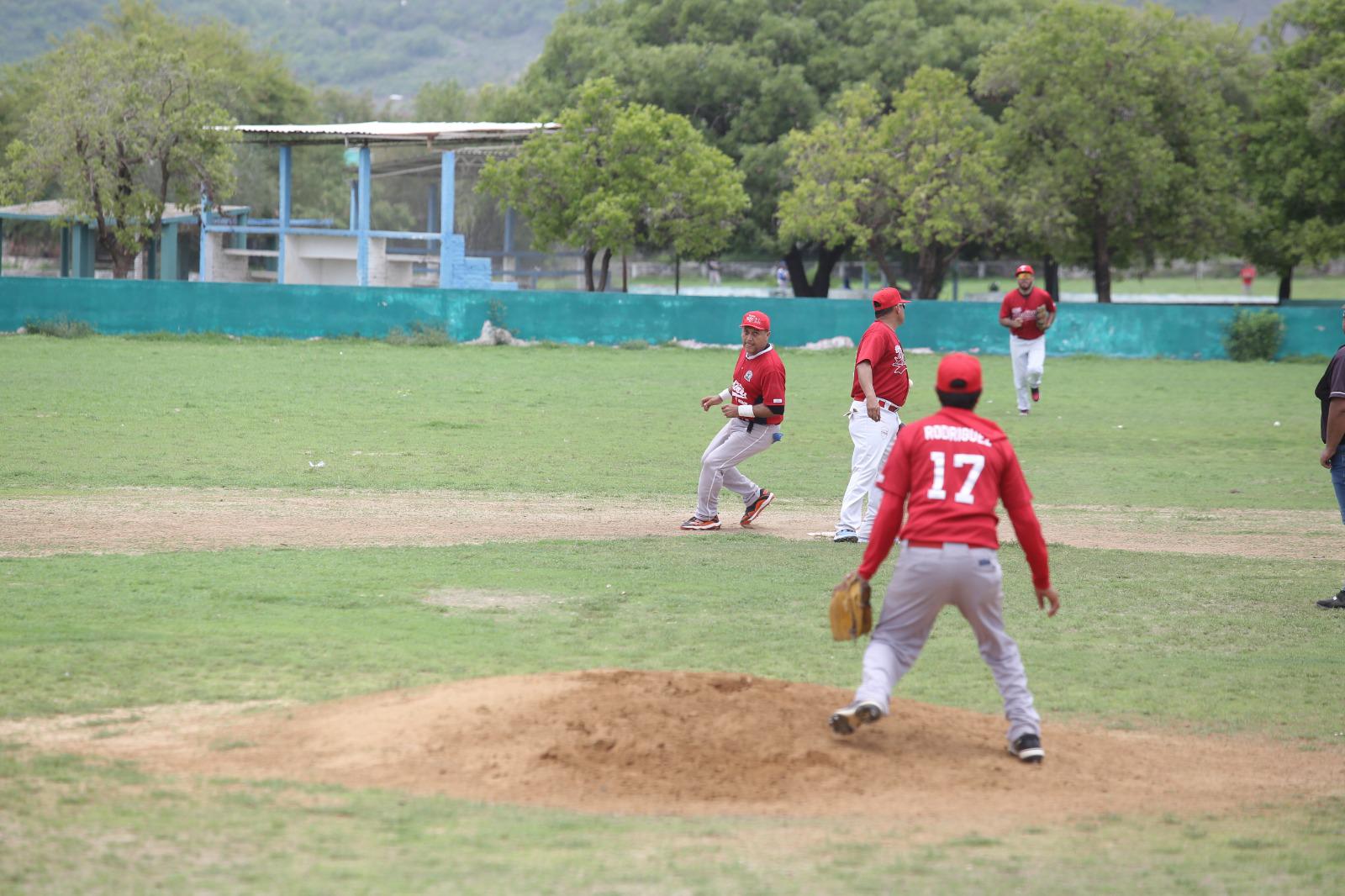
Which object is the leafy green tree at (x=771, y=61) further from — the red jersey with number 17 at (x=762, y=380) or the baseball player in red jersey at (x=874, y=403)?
the baseball player in red jersey at (x=874, y=403)

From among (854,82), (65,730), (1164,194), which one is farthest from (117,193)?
(65,730)

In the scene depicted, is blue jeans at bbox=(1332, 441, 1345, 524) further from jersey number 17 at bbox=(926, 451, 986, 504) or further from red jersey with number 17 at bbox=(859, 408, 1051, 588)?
jersey number 17 at bbox=(926, 451, 986, 504)

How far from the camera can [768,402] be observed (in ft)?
41.0

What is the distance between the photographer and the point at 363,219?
1766 inches

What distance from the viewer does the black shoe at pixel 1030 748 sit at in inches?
258

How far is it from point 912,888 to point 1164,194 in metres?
43.5

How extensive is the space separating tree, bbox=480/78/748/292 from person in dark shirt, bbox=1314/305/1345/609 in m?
34.3

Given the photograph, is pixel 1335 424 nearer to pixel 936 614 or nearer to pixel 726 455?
pixel 726 455

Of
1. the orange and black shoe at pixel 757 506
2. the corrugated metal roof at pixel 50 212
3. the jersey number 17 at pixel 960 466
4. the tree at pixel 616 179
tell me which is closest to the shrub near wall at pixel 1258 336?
the tree at pixel 616 179

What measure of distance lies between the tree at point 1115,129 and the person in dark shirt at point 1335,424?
34704 mm

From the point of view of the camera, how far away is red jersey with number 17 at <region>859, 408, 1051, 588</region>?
656 cm

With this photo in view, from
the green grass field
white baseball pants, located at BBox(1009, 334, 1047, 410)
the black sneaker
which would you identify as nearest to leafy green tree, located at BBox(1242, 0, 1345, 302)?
white baseball pants, located at BBox(1009, 334, 1047, 410)

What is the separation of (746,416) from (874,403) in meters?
1.21

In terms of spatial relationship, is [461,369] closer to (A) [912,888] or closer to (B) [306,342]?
(B) [306,342]
